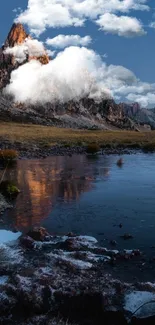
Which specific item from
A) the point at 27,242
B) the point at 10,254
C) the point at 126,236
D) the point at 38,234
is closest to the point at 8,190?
the point at 38,234

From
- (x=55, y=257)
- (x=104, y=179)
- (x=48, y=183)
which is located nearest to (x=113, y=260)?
(x=55, y=257)

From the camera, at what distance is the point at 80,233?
53.1 feet

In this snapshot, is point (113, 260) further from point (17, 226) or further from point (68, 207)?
point (68, 207)

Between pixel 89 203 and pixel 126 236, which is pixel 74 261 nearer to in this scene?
pixel 126 236

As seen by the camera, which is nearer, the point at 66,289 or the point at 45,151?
the point at 66,289

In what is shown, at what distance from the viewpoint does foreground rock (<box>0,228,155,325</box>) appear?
9.87 m

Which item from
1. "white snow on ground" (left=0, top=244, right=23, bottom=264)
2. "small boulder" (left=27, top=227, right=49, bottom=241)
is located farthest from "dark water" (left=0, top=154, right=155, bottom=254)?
"white snow on ground" (left=0, top=244, right=23, bottom=264)

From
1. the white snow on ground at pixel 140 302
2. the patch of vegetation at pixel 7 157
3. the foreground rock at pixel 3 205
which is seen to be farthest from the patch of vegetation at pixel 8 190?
the patch of vegetation at pixel 7 157

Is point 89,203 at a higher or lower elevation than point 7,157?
lower

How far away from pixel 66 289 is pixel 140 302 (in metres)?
2.04

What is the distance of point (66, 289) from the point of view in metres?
10.9

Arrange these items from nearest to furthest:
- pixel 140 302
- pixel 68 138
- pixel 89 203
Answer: pixel 140 302 → pixel 89 203 → pixel 68 138

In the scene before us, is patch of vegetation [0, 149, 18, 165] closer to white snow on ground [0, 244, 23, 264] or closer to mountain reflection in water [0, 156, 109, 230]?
mountain reflection in water [0, 156, 109, 230]

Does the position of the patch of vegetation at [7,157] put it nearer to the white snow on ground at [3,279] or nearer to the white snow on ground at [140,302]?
the white snow on ground at [3,279]
